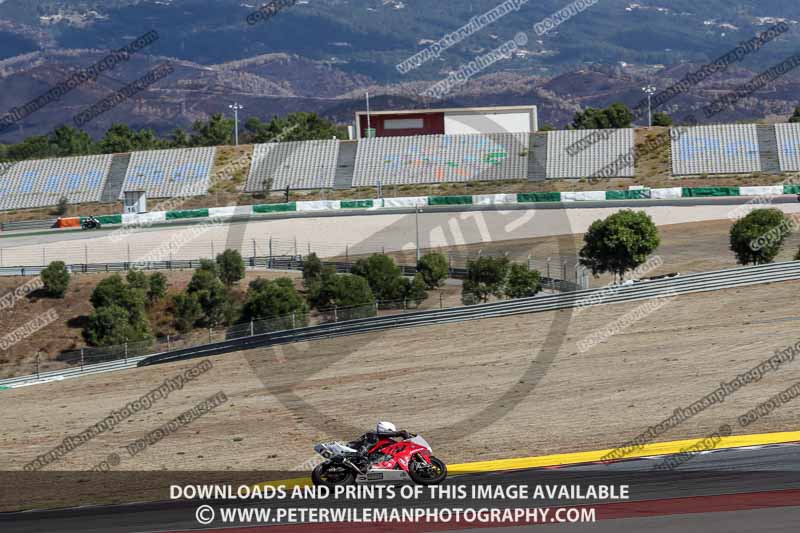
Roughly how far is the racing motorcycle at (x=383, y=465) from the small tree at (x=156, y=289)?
38622mm

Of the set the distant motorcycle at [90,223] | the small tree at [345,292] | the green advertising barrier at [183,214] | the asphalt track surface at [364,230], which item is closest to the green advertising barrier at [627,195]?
the asphalt track surface at [364,230]

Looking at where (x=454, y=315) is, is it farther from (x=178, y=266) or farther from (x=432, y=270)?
(x=178, y=266)

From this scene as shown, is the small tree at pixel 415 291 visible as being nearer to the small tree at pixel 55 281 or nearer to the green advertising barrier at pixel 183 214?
the small tree at pixel 55 281

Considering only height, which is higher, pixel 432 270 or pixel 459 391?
pixel 432 270

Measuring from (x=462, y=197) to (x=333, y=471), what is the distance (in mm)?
63265

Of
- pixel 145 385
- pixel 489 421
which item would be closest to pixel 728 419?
pixel 489 421

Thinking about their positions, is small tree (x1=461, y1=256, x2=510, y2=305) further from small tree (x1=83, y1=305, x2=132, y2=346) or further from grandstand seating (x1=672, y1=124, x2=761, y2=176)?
grandstand seating (x1=672, y1=124, x2=761, y2=176)

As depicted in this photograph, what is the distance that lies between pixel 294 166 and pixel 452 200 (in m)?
19.4

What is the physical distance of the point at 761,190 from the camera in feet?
257

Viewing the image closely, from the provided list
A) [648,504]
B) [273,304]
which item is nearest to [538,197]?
[273,304]

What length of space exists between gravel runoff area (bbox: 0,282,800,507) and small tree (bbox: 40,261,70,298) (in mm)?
18765

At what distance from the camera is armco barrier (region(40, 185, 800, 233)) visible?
7850cm

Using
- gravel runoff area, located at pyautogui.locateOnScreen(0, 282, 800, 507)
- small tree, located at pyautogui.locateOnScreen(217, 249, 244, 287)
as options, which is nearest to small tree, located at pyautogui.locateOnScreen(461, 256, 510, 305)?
gravel runoff area, located at pyautogui.locateOnScreen(0, 282, 800, 507)

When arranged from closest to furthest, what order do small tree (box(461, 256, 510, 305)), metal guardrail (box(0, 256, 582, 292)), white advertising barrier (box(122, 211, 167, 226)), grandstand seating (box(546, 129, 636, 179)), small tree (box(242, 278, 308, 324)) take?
1. small tree (box(242, 278, 308, 324))
2. small tree (box(461, 256, 510, 305))
3. metal guardrail (box(0, 256, 582, 292))
4. white advertising barrier (box(122, 211, 167, 226))
5. grandstand seating (box(546, 129, 636, 179))
